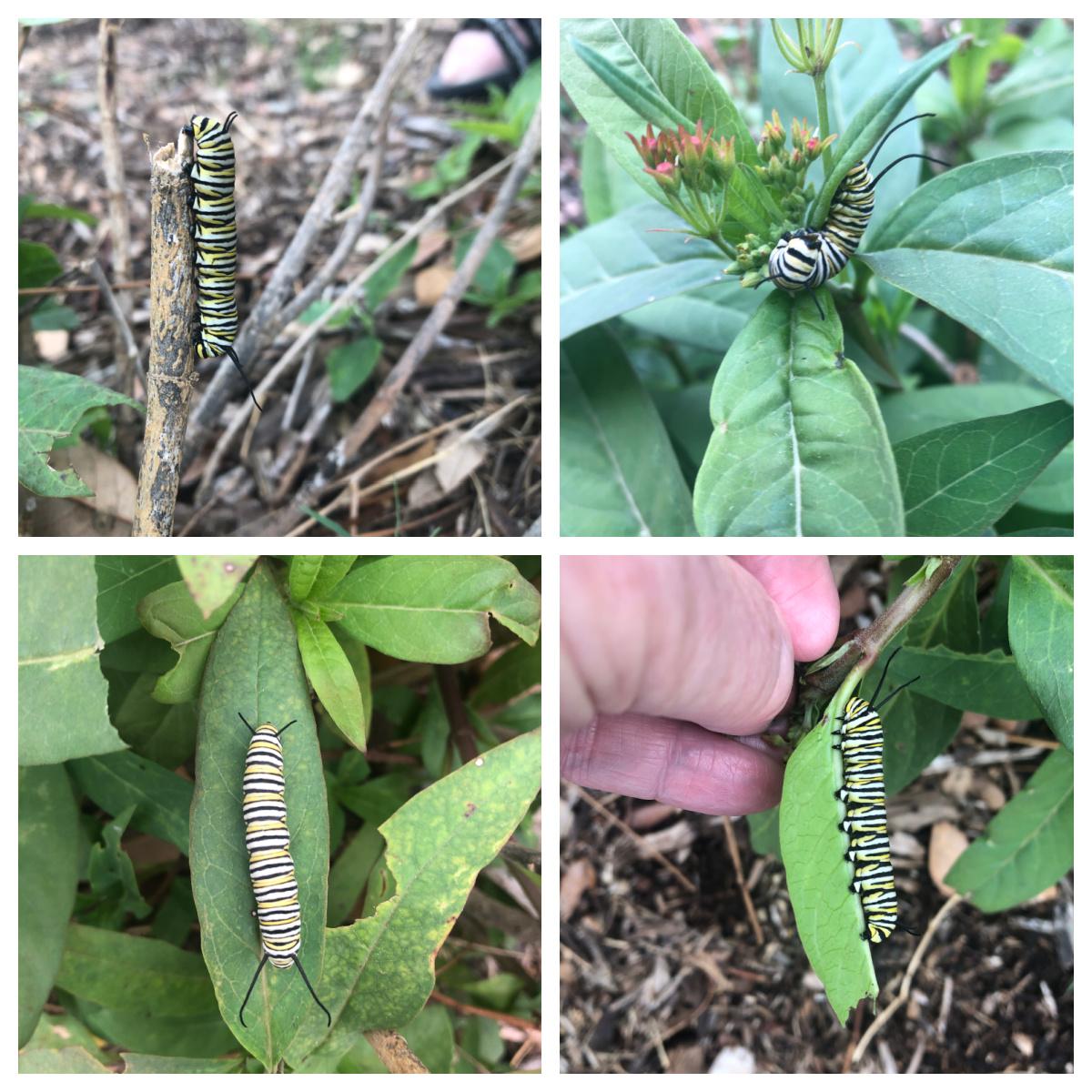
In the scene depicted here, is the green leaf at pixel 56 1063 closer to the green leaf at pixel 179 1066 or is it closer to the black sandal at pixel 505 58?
the green leaf at pixel 179 1066

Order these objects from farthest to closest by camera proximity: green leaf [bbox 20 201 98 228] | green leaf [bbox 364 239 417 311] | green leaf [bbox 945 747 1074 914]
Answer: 1. green leaf [bbox 364 239 417 311]
2. green leaf [bbox 20 201 98 228]
3. green leaf [bbox 945 747 1074 914]

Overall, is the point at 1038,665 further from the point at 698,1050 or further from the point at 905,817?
the point at 698,1050

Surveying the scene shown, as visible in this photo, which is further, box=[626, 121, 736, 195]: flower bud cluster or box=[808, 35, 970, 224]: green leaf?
box=[626, 121, 736, 195]: flower bud cluster

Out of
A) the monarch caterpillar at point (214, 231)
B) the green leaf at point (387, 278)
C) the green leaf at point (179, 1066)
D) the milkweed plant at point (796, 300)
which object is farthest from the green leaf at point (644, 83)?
the green leaf at point (179, 1066)

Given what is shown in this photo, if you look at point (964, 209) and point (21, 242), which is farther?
point (21, 242)

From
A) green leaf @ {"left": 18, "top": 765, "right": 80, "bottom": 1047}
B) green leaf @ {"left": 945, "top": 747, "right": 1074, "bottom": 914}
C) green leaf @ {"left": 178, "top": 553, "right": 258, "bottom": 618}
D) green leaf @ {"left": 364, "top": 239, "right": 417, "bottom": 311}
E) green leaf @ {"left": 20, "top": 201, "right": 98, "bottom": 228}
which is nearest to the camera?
green leaf @ {"left": 178, "top": 553, "right": 258, "bottom": 618}

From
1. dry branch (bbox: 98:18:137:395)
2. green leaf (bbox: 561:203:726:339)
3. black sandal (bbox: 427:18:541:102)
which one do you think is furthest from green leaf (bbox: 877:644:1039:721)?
black sandal (bbox: 427:18:541:102)

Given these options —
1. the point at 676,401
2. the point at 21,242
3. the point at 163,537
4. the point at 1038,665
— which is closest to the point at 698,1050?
the point at 1038,665

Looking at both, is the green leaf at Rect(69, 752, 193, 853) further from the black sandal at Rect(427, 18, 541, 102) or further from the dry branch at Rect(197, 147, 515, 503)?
the black sandal at Rect(427, 18, 541, 102)
